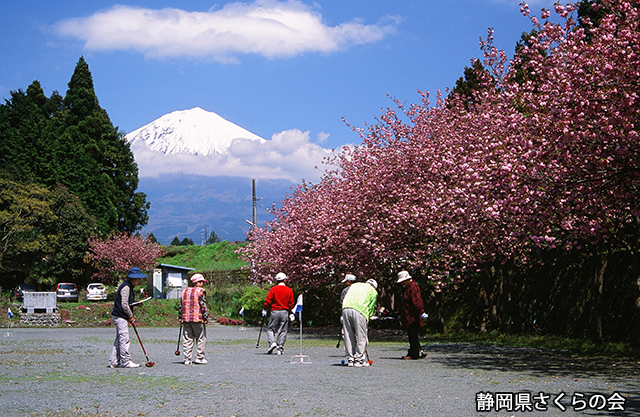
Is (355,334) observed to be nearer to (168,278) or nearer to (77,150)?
(168,278)

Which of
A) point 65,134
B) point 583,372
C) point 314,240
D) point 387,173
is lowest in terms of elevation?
point 583,372

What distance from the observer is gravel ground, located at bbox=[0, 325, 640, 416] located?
8.04m

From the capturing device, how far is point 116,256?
59.0 metres

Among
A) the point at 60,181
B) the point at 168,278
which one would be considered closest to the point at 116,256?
the point at 168,278

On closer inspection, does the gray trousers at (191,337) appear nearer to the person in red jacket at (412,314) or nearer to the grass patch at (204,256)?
the person in red jacket at (412,314)

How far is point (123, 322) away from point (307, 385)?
4.91m

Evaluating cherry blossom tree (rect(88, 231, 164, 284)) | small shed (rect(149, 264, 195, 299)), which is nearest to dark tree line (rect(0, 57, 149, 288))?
cherry blossom tree (rect(88, 231, 164, 284))

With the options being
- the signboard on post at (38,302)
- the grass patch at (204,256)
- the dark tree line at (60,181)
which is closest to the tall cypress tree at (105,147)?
the dark tree line at (60,181)

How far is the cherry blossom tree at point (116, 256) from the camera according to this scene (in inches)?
2270

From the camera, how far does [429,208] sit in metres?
22.0

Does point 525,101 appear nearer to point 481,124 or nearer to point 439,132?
point 481,124

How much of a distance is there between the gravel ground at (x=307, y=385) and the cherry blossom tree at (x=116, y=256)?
141ft

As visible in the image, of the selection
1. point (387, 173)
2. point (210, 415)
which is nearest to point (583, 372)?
point (210, 415)

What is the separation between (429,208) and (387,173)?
2967 mm
